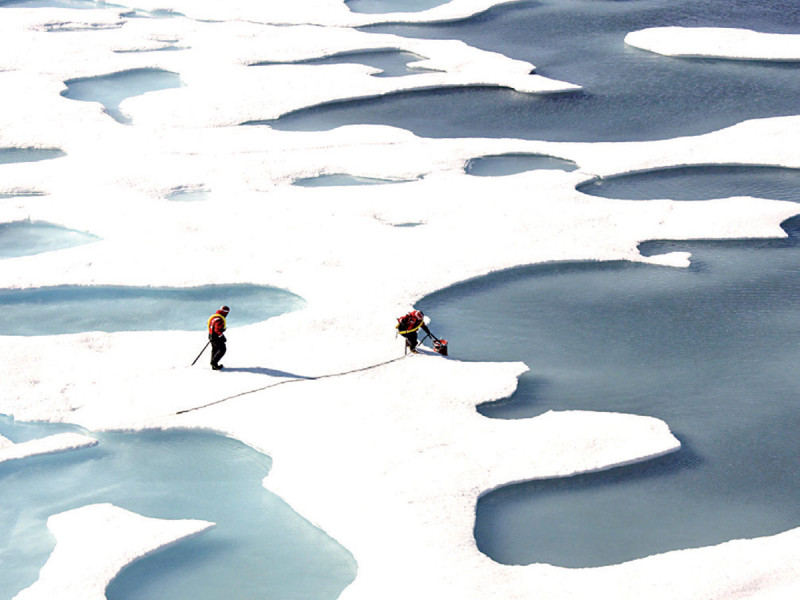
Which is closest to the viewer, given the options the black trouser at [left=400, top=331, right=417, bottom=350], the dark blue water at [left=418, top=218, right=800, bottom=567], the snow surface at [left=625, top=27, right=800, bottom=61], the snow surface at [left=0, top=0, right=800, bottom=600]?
the snow surface at [left=0, top=0, right=800, bottom=600]

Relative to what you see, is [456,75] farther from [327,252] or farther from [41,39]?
[41,39]

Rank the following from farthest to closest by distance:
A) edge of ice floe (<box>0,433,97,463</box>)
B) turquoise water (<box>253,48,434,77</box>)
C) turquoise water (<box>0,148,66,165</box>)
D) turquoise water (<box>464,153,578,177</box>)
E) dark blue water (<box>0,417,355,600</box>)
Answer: turquoise water (<box>253,48,434,77</box>) < turquoise water (<box>0,148,66,165</box>) < turquoise water (<box>464,153,578,177</box>) < edge of ice floe (<box>0,433,97,463</box>) < dark blue water (<box>0,417,355,600</box>)

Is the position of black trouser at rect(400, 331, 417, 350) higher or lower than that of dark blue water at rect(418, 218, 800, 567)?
higher

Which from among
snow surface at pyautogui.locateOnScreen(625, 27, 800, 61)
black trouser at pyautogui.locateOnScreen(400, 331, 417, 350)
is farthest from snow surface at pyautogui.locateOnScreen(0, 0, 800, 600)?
snow surface at pyautogui.locateOnScreen(625, 27, 800, 61)

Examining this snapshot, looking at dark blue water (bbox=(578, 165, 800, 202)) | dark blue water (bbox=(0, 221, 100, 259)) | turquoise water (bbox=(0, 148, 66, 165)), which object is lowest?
dark blue water (bbox=(0, 221, 100, 259))

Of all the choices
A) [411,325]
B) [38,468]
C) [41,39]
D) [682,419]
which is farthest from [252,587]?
[41,39]

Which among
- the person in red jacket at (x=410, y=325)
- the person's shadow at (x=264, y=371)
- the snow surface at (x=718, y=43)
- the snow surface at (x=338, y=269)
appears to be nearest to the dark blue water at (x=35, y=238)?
the snow surface at (x=338, y=269)

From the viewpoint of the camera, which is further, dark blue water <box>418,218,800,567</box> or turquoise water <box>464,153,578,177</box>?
turquoise water <box>464,153,578,177</box>

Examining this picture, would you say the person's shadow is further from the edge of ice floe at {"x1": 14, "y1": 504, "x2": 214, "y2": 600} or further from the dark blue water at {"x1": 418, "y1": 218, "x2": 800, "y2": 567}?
the edge of ice floe at {"x1": 14, "y1": 504, "x2": 214, "y2": 600}
